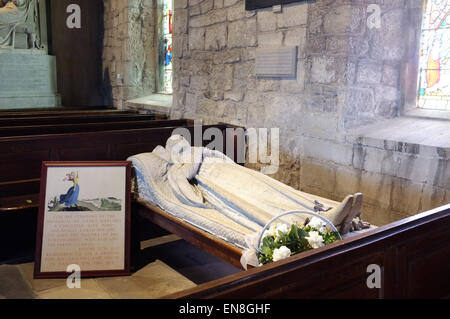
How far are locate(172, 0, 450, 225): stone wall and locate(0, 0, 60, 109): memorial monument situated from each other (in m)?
3.61

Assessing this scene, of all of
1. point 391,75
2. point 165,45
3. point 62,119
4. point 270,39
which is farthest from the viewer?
point 165,45

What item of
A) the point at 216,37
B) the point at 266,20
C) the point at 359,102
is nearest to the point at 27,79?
the point at 216,37

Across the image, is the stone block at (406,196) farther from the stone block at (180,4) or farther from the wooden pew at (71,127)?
the stone block at (180,4)

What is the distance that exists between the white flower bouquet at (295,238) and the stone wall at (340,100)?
46.9 inches

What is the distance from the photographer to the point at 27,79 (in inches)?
256

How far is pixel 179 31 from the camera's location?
16.5 ft

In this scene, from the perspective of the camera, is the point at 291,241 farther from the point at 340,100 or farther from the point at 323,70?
the point at 323,70

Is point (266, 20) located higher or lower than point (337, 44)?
higher

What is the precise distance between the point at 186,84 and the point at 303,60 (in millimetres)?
1805

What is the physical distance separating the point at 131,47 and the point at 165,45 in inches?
19.1

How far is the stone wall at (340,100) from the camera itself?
9.75 ft

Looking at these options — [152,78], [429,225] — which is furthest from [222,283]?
[152,78]
